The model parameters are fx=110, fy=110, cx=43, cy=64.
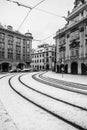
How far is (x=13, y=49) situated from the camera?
44.0 metres

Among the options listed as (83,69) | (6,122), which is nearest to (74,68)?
(83,69)

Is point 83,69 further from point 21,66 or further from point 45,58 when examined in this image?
point 45,58

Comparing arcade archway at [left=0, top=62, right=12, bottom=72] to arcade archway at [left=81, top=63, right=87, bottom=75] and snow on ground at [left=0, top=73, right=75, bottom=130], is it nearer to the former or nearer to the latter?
arcade archway at [left=81, top=63, right=87, bottom=75]

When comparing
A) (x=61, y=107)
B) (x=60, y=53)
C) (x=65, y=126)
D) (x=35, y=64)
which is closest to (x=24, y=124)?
(x=65, y=126)

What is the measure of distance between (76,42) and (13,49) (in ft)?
89.3

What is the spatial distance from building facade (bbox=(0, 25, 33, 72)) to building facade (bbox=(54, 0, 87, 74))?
2051cm

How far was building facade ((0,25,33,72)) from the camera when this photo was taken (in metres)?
40.7

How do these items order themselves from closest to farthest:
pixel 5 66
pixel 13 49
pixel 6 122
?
pixel 6 122 → pixel 5 66 → pixel 13 49

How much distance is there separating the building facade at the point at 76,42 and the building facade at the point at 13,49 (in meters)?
20.5

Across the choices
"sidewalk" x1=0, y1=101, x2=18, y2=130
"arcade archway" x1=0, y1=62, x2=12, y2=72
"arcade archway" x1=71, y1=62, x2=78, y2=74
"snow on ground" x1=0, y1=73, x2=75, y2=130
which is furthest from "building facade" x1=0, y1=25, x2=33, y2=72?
"sidewalk" x1=0, y1=101, x2=18, y2=130

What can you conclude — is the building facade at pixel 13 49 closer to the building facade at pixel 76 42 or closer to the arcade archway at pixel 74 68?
the building facade at pixel 76 42

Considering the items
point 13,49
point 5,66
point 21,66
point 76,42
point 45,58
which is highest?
point 13,49

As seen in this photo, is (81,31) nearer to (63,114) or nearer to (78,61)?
(78,61)

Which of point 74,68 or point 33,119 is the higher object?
point 74,68
